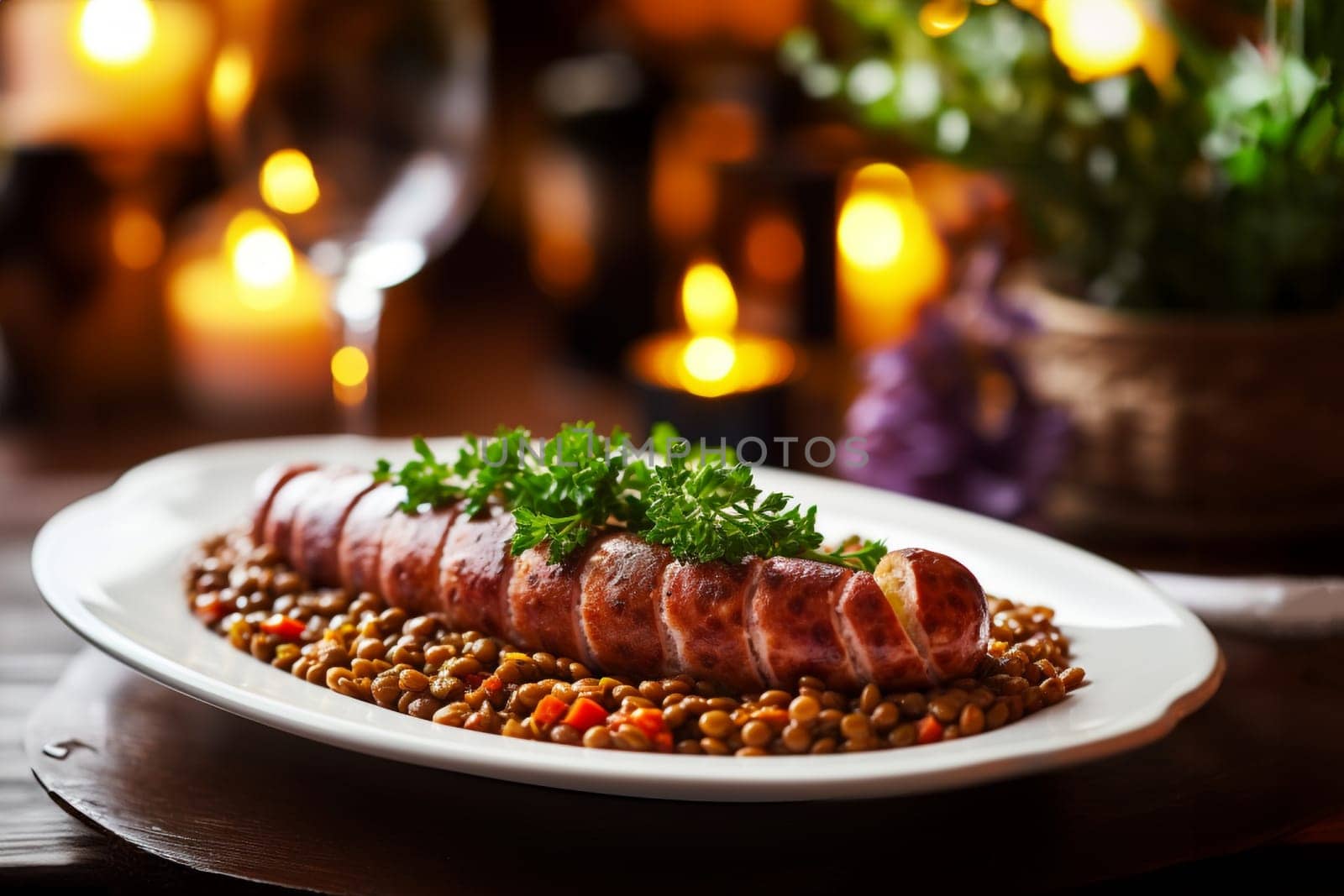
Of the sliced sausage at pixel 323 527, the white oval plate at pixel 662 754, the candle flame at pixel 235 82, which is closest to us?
the white oval plate at pixel 662 754

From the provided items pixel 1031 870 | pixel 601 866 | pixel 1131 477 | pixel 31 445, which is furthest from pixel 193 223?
pixel 1031 870

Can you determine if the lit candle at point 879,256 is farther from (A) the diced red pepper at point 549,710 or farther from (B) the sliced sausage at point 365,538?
(A) the diced red pepper at point 549,710

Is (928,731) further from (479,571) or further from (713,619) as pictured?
(479,571)

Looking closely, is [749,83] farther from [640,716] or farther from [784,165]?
[640,716]

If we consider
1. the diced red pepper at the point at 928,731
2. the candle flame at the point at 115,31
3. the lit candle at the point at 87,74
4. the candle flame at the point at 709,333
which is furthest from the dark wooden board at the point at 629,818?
the candle flame at the point at 115,31

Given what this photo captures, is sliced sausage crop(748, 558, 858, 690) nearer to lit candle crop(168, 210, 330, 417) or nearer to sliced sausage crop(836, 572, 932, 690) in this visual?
sliced sausage crop(836, 572, 932, 690)

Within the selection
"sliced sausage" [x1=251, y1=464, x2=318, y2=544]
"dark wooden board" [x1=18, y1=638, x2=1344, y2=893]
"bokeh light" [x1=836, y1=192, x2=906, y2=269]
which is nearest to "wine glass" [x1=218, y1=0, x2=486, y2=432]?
"sliced sausage" [x1=251, y1=464, x2=318, y2=544]
